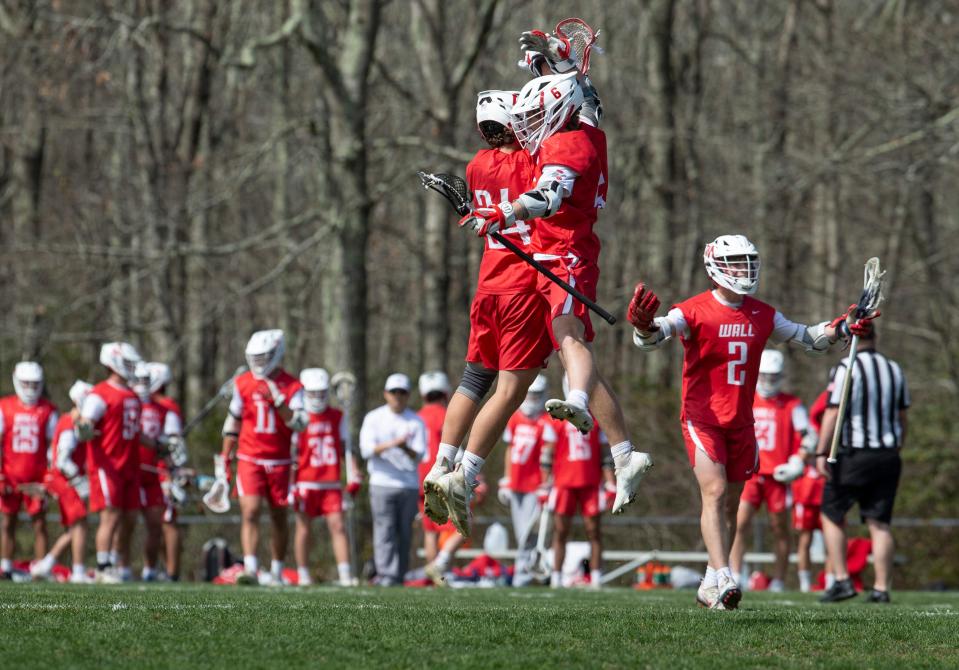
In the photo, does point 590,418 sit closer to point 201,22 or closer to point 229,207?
point 201,22

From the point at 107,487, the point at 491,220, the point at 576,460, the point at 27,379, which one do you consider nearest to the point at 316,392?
the point at 107,487

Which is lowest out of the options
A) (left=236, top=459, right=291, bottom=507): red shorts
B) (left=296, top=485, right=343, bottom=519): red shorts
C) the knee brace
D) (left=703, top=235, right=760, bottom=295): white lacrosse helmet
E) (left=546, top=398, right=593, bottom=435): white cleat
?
(left=296, top=485, right=343, bottom=519): red shorts

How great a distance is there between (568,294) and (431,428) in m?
9.44

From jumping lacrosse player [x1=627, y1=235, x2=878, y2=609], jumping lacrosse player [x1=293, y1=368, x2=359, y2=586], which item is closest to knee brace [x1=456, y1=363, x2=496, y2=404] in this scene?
jumping lacrosse player [x1=627, y1=235, x2=878, y2=609]

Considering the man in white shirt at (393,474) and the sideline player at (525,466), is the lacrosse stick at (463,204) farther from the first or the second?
the sideline player at (525,466)

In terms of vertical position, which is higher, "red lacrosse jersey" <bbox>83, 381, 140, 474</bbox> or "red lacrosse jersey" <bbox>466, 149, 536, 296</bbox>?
"red lacrosse jersey" <bbox>466, 149, 536, 296</bbox>

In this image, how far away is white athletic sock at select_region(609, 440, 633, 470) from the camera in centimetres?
769

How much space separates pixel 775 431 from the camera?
15156 mm

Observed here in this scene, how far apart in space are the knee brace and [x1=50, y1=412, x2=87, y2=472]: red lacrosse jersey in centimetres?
782

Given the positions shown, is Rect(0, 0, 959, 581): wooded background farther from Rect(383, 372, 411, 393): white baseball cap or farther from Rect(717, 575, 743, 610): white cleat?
Rect(717, 575, 743, 610): white cleat

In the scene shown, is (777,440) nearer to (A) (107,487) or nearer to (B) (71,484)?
(A) (107,487)

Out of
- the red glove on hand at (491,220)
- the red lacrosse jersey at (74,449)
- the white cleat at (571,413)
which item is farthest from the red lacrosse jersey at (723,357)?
the red lacrosse jersey at (74,449)

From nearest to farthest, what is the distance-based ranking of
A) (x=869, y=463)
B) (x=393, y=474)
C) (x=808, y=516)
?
(x=869, y=463) → (x=393, y=474) → (x=808, y=516)

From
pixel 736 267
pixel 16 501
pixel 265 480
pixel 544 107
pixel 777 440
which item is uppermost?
pixel 544 107
